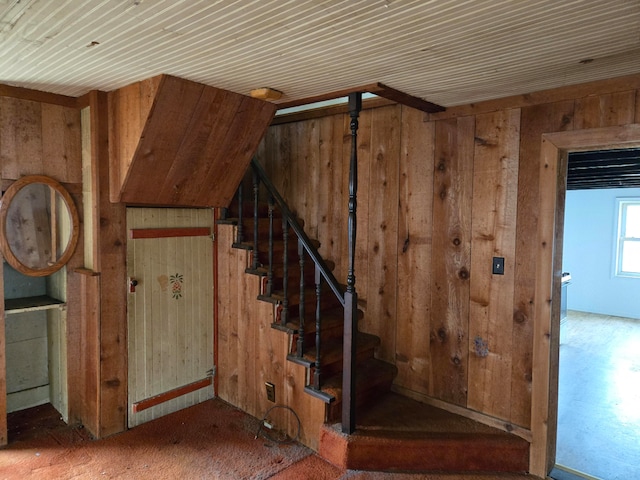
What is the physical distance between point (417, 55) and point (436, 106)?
955 mm

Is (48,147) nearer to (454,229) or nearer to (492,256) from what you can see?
(454,229)

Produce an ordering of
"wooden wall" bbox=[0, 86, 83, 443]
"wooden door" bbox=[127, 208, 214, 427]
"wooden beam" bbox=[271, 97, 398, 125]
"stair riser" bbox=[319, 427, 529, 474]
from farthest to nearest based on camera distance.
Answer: "wooden beam" bbox=[271, 97, 398, 125]
"wooden door" bbox=[127, 208, 214, 427]
"wooden wall" bbox=[0, 86, 83, 443]
"stair riser" bbox=[319, 427, 529, 474]

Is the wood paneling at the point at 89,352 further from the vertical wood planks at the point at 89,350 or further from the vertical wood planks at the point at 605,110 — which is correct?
the vertical wood planks at the point at 605,110

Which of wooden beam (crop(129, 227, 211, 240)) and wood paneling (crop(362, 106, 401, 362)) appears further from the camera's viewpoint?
wood paneling (crop(362, 106, 401, 362))

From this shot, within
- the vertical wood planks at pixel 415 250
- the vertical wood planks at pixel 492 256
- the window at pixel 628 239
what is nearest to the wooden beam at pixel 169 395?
the vertical wood planks at pixel 415 250

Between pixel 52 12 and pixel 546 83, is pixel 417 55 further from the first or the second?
pixel 52 12

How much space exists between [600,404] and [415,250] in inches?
83.6

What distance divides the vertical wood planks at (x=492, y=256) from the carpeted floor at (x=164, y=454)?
0.51 metres

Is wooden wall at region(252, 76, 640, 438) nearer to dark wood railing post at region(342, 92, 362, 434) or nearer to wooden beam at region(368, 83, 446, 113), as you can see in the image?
wooden beam at region(368, 83, 446, 113)

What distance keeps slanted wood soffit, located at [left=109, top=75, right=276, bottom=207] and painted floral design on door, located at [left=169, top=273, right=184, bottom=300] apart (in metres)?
0.53

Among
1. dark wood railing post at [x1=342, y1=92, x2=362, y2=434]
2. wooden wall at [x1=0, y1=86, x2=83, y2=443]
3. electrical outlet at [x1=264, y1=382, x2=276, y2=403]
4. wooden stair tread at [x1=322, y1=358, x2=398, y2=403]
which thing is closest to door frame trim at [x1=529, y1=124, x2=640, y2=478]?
wooden stair tread at [x1=322, y1=358, x2=398, y2=403]

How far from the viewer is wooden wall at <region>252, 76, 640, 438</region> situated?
8.06 feet

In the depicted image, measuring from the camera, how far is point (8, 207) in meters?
2.53

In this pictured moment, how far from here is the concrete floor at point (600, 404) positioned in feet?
8.66
